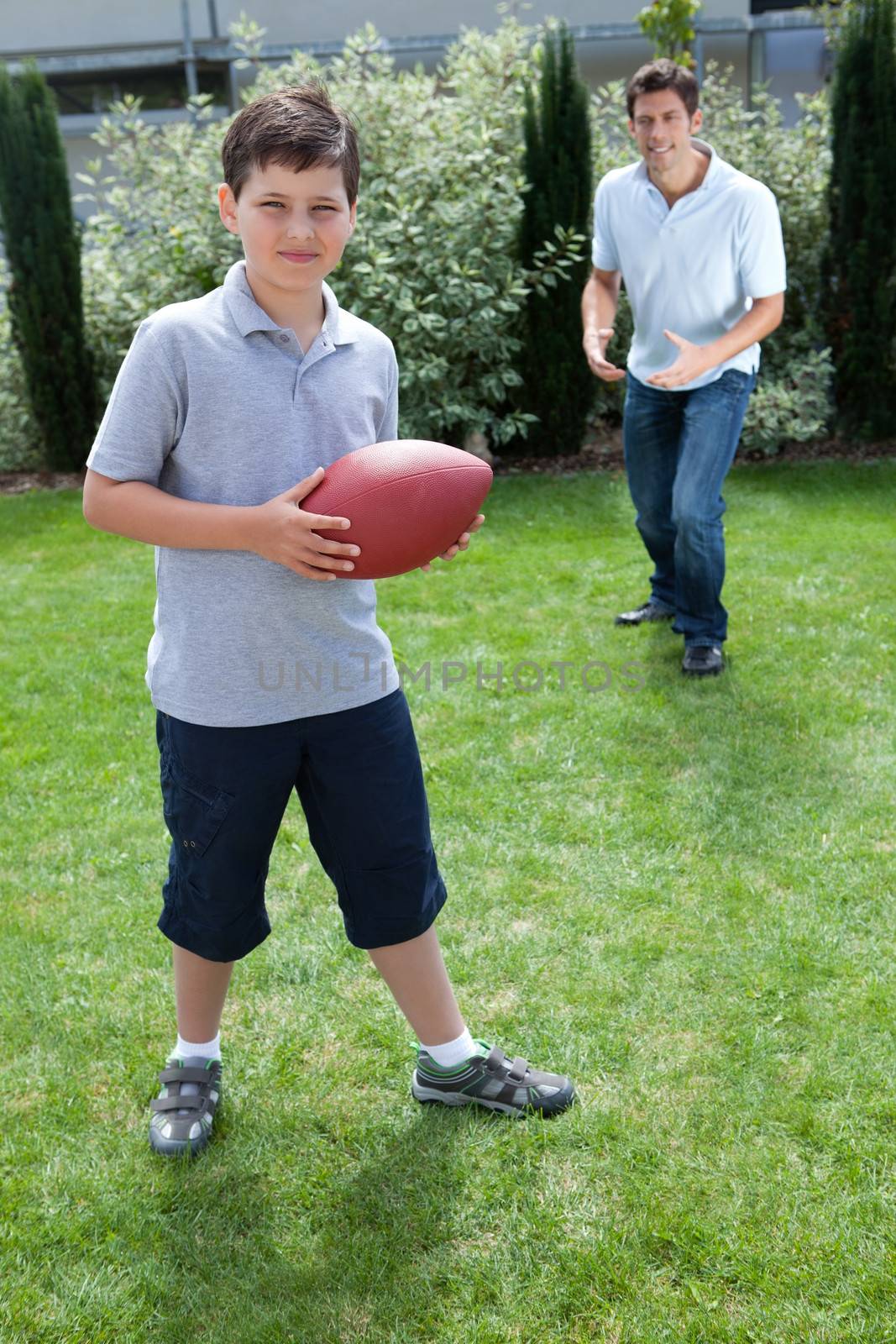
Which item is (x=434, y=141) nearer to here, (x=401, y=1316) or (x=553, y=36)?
(x=553, y=36)

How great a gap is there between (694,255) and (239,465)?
2.91 meters

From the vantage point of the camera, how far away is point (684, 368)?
3812 millimetres

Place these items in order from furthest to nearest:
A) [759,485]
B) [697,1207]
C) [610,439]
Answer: [610,439]
[759,485]
[697,1207]

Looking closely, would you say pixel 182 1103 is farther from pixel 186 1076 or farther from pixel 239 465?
pixel 239 465

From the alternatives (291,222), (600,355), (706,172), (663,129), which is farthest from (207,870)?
(706,172)

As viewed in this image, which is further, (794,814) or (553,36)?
(553,36)

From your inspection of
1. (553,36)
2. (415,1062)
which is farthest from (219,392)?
(553,36)

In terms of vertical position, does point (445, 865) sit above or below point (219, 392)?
below

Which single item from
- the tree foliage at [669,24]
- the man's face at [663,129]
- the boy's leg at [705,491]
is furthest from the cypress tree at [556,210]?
the boy's leg at [705,491]

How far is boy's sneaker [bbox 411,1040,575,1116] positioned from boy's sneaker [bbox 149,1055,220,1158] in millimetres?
403

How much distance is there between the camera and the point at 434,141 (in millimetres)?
7508

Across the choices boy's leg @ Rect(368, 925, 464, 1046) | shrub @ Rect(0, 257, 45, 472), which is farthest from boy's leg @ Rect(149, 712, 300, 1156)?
shrub @ Rect(0, 257, 45, 472)

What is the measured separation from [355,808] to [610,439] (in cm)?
713

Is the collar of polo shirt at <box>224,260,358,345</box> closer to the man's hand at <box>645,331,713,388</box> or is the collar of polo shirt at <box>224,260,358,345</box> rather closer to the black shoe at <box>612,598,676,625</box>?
the man's hand at <box>645,331,713,388</box>
